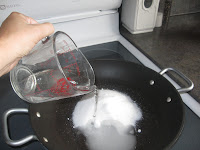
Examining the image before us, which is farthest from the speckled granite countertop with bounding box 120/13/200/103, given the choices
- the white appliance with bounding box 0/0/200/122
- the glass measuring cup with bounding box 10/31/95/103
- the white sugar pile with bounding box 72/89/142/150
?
the glass measuring cup with bounding box 10/31/95/103

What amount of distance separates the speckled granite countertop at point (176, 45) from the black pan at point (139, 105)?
0.10 meters

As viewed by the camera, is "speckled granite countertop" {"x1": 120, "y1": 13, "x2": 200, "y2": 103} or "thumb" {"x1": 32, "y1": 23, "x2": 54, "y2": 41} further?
"speckled granite countertop" {"x1": 120, "y1": 13, "x2": 200, "y2": 103}

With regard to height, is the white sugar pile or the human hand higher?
the human hand

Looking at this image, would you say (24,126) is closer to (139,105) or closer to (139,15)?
(139,105)

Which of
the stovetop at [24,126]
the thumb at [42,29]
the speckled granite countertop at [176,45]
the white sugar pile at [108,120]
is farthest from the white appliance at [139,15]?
the thumb at [42,29]

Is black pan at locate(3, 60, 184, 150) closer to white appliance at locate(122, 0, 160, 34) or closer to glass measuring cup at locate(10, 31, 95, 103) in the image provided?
glass measuring cup at locate(10, 31, 95, 103)

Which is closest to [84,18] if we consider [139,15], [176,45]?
[139,15]

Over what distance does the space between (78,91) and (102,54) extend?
0.37m

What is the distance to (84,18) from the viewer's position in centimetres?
77

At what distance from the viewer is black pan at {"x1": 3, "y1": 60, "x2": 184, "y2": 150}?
0.46 metres

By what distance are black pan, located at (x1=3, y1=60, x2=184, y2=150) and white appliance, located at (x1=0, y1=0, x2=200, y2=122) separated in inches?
3.4

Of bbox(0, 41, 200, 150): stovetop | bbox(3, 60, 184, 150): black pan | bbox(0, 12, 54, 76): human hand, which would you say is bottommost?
bbox(0, 41, 200, 150): stovetop

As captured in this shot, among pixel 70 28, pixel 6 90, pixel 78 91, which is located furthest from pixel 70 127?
pixel 70 28

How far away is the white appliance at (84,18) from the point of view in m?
0.61
